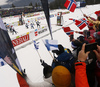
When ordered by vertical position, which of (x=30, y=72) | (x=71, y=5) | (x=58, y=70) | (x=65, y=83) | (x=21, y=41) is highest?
(x=71, y=5)

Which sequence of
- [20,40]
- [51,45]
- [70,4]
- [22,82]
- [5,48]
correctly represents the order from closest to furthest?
[5,48]
[22,82]
[51,45]
[70,4]
[20,40]

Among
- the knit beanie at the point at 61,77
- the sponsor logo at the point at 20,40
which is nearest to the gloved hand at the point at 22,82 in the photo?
the knit beanie at the point at 61,77

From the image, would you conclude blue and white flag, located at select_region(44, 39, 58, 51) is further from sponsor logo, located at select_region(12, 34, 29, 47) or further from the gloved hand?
sponsor logo, located at select_region(12, 34, 29, 47)

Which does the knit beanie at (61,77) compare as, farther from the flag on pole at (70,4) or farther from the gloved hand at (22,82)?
the flag on pole at (70,4)

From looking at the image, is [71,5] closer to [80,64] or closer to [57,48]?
[57,48]

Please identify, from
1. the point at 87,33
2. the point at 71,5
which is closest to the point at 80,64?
the point at 87,33

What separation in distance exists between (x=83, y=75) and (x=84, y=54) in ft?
0.87

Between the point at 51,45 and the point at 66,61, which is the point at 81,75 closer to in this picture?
the point at 66,61

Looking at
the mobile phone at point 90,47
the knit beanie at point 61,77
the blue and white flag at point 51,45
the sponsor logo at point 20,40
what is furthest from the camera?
the sponsor logo at point 20,40

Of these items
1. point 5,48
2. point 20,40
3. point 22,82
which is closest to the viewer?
point 5,48

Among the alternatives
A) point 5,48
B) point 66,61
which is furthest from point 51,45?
point 5,48

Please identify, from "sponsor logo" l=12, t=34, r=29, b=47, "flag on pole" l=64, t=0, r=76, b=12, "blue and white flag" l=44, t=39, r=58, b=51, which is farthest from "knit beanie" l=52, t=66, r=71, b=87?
"sponsor logo" l=12, t=34, r=29, b=47

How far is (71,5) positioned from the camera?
11.8 feet

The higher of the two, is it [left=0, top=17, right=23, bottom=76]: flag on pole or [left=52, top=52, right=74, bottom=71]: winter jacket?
[left=0, top=17, right=23, bottom=76]: flag on pole
